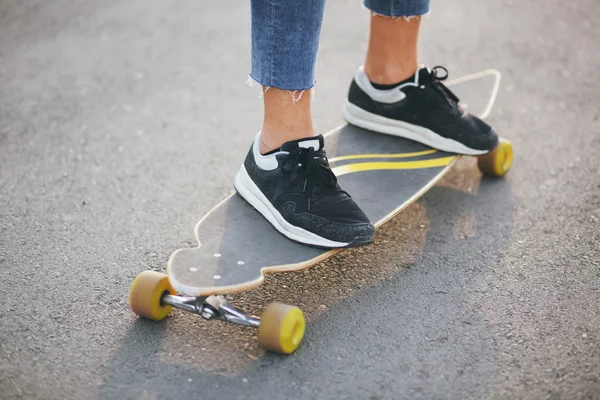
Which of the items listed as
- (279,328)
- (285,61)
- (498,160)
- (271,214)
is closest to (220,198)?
(271,214)

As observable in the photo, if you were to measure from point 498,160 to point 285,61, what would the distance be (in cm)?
108

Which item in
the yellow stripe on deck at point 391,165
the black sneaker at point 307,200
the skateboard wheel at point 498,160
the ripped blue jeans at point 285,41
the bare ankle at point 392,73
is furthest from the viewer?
the skateboard wheel at point 498,160

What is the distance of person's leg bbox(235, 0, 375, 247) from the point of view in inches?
73.6

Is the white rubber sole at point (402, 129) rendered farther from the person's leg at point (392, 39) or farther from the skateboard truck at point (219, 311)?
the skateboard truck at point (219, 311)

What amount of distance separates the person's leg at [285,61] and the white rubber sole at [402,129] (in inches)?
22.0

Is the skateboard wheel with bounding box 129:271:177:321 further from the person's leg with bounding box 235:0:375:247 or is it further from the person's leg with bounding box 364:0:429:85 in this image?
the person's leg with bounding box 364:0:429:85

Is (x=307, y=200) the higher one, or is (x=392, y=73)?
(x=392, y=73)

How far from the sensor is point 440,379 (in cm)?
171

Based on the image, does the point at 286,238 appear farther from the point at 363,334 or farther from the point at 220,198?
the point at 220,198

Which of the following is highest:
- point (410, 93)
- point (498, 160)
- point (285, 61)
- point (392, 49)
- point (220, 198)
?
point (285, 61)

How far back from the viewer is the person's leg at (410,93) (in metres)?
2.44

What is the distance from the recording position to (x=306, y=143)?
6.57ft

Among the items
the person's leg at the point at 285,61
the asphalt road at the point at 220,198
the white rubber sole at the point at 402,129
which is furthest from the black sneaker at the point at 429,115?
the person's leg at the point at 285,61

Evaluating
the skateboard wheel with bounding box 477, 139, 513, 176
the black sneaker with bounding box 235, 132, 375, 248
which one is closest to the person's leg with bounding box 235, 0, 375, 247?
the black sneaker with bounding box 235, 132, 375, 248
